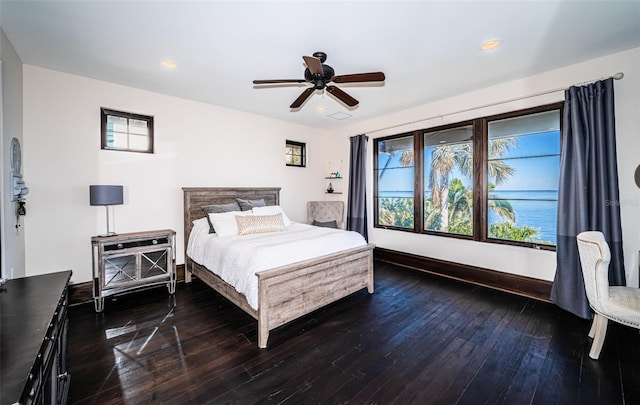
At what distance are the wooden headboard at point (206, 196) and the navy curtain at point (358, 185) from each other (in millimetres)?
1754

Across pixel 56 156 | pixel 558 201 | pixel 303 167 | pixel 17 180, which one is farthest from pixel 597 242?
pixel 56 156

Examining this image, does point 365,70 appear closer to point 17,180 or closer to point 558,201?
point 558,201

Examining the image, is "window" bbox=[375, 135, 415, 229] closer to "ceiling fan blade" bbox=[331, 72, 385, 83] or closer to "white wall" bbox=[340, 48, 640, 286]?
"white wall" bbox=[340, 48, 640, 286]

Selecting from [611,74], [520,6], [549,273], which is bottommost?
[549,273]

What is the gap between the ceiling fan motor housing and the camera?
7.98 ft

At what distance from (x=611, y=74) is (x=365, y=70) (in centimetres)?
254

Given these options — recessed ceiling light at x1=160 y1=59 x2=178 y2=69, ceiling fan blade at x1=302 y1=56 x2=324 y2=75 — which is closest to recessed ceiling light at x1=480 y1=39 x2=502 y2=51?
ceiling fan blade at x1=302 y1=56 x2=324 y2=75

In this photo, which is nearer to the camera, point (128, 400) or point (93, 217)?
point (128, 400)

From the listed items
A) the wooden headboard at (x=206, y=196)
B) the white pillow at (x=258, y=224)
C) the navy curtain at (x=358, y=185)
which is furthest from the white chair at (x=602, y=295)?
the wooden headboard at (x=206, y=196)

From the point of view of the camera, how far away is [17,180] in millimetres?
2512

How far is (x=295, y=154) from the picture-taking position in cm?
555

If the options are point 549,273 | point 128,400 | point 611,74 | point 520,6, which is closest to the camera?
point 128,400

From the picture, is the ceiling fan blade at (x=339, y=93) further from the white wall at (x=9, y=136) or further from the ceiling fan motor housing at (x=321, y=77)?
the white wall at (x=9, y=136)

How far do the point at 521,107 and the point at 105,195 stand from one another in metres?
5.18
